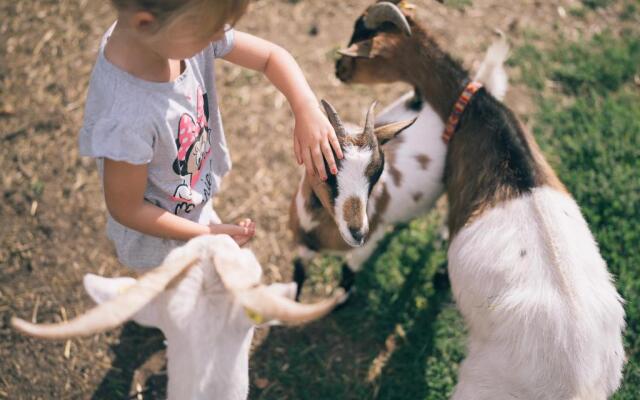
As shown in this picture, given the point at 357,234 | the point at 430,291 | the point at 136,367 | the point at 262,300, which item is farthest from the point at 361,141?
the point at 136,367

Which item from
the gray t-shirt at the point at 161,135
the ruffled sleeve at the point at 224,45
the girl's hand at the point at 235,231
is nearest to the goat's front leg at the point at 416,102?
the gray t-shirt at the point at 161,135

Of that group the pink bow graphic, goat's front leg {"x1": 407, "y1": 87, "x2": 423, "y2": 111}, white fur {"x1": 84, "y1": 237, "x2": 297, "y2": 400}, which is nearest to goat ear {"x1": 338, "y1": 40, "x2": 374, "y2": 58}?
goat's front leg {"x1": 407, "y1": 87, "x2": 423, "y2": 111}

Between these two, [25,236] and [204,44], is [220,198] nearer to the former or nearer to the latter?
[25,236]

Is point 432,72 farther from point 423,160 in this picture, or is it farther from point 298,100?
point 298,100

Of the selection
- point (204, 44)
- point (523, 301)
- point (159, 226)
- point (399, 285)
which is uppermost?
point (204, 44)

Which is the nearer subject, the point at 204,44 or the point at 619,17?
the point at 204,44

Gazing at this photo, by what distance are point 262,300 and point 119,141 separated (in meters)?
0.69

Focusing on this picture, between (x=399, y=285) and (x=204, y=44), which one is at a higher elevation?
(x=204, y=44)

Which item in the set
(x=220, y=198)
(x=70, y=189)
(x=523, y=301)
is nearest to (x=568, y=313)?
(x=523, y=301)

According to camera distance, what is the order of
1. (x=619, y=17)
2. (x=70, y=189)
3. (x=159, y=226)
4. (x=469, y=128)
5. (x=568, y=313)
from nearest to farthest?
(x=159, y=226) → (x=568, y=313) → (x=469, y=128) → (x=70, y=189) → (x=619, y=17)

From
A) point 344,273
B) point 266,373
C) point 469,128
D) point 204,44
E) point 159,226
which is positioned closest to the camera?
point 204,44

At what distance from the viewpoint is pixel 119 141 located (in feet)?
5.25

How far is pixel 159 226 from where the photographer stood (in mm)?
1886

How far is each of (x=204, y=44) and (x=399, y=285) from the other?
239 cm
